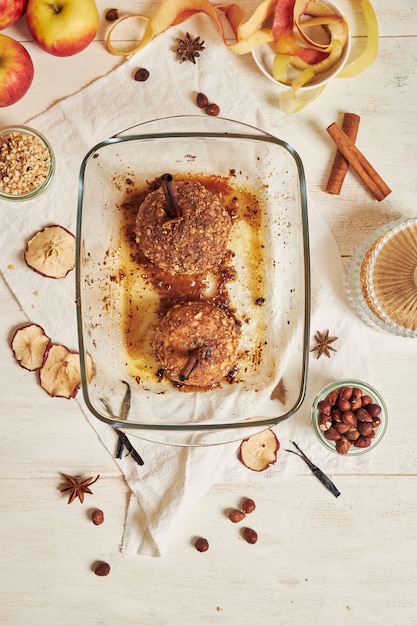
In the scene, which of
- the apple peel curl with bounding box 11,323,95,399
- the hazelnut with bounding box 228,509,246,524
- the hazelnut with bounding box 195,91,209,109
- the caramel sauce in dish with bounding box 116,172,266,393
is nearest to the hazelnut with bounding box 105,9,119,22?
the hazelnut with bounding box 195,91,209,109

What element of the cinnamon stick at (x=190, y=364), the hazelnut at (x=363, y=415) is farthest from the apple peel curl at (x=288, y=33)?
the hazelnut at (x=363, y=415)

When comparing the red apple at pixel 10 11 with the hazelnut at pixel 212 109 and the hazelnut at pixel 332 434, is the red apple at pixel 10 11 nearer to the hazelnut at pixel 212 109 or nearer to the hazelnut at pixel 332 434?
the hazelnut at pixel 212 109

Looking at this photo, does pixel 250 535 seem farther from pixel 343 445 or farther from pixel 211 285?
pixel 211 285

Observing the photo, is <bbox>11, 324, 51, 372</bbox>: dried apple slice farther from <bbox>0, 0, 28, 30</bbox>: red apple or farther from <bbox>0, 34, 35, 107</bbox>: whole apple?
<bbox>0, 0, 28, 30</bbox>: red apple

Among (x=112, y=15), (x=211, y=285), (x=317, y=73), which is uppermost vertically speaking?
(x=112, y=15)

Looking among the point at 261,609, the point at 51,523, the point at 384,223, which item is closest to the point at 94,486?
the point at 51,523

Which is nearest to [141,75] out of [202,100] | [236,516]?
[202,100]
